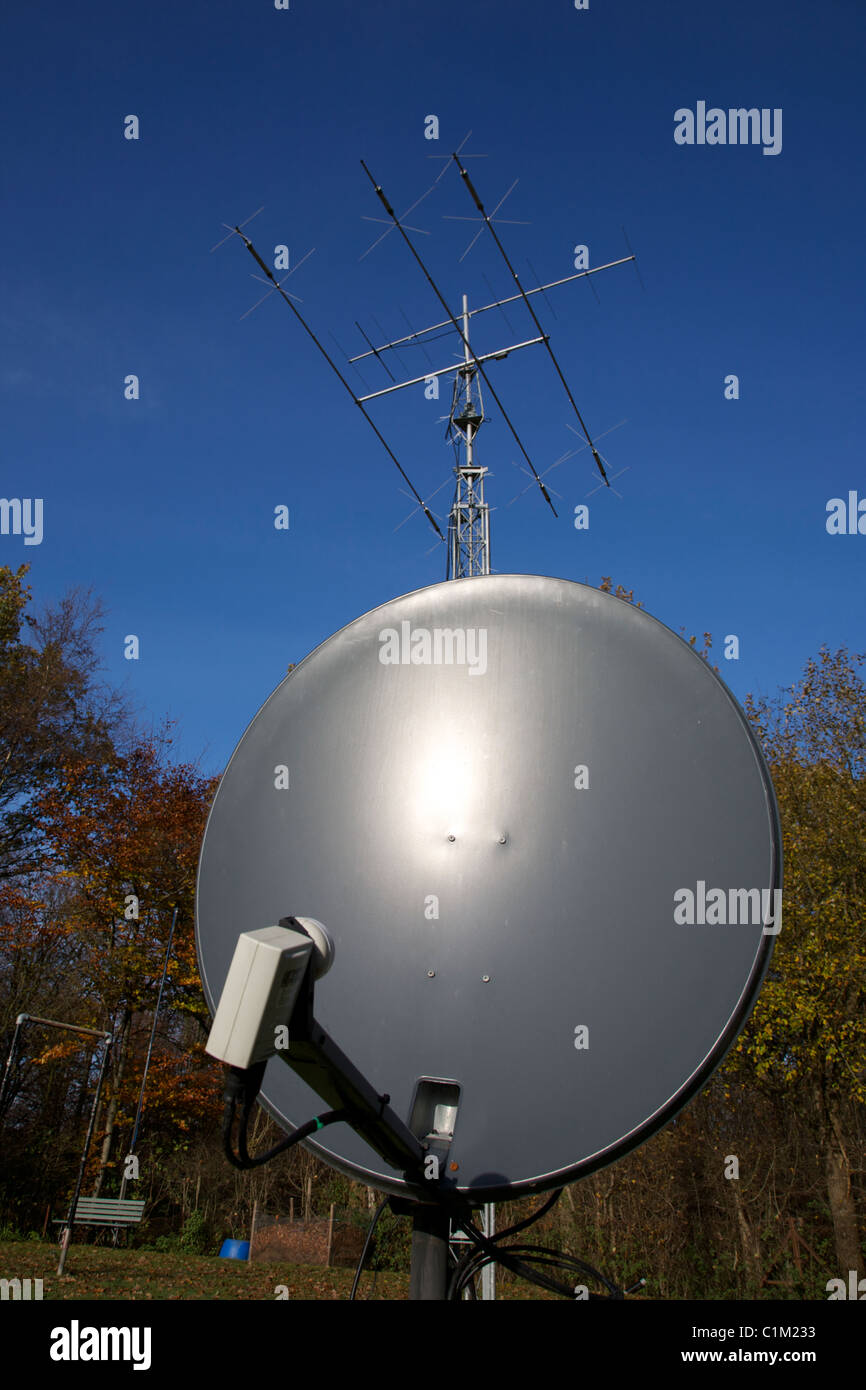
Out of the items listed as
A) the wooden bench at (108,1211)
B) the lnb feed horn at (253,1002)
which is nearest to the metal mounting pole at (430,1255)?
the lnb feed horn at (253,1002)

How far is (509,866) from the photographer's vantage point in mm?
1970

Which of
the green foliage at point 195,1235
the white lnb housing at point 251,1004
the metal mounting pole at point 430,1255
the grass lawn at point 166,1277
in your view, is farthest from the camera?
the green foliage at point 195,1235

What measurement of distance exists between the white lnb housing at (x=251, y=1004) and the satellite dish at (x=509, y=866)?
2.41 feet

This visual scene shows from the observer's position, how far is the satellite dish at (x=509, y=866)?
5.61ft

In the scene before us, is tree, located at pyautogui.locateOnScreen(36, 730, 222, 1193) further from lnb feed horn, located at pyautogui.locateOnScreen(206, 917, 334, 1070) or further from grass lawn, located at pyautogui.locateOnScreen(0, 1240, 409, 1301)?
lnb feed horn, located at pyautogui.locateOnScreen(206, 917, 334, 1070)

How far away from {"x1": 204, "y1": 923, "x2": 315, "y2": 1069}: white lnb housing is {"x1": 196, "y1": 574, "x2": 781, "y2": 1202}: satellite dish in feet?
2.41

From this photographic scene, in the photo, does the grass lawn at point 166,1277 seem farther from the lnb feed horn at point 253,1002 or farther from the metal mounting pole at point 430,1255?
the lnb feed horn at point 253,1002

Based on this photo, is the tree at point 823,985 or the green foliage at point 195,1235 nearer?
the tree at point 823,985

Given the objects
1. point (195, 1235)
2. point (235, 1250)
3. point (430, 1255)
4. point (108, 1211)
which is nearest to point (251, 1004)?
point (430, 1255)

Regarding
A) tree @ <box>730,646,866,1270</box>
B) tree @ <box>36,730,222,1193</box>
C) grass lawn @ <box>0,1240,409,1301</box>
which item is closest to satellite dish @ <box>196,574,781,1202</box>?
grass lawn @ <box>0,1240,409,1301</box>

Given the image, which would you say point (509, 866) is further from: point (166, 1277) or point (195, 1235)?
point (195, 1235)

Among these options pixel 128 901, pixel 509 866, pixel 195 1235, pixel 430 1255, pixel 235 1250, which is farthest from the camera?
pixel 128 901

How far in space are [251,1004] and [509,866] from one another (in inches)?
38.8
